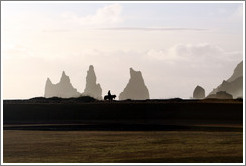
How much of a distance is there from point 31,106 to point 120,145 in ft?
91.9

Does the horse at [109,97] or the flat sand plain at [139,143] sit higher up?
the horse at [109,97]

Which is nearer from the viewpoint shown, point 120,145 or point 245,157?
point 245,157

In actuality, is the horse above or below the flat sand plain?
above

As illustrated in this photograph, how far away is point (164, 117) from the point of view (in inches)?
1775

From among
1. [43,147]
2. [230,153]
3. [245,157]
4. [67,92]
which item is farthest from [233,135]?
[67,92]

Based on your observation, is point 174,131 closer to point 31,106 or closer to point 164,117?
point 164,117

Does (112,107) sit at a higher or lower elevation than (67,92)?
lower

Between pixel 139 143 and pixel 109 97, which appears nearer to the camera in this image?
pixel 139 143

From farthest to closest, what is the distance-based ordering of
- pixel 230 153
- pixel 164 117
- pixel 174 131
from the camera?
pixel 164 117
pixel 174 131
pixel 230 153

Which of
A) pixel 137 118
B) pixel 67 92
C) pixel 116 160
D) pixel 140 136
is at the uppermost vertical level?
pixel 67 92

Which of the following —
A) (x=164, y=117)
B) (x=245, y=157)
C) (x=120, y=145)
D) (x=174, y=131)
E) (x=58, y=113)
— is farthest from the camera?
(x=58, y=113)

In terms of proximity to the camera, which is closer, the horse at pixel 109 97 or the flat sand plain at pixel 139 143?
the flat sand plain at pixel 139 143

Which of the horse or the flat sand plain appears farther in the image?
the horse

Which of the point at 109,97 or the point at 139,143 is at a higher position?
the point at 109,97
